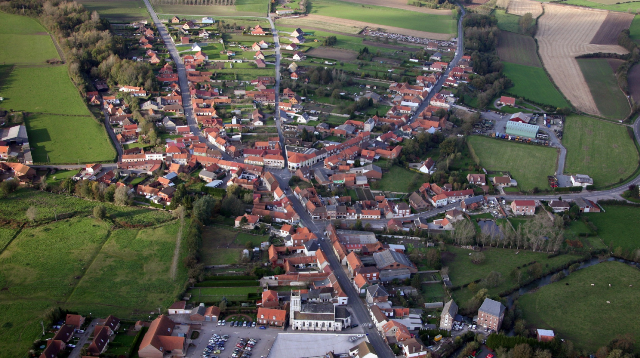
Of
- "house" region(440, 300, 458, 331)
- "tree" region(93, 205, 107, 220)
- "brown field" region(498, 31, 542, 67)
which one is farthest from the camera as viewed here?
"brown field" region(498, 31, 542, 67)

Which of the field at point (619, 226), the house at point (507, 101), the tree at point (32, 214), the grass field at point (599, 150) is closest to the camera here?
the tree at point (32, 214)

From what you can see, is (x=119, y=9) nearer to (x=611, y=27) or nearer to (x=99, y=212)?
(x=99, y=212)

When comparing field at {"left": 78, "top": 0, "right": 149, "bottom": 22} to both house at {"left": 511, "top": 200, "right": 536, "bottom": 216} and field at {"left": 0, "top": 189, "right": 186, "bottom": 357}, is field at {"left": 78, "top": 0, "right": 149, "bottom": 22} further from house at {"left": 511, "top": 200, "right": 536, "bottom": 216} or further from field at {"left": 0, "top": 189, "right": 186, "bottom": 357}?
house at {"left": 511, "top": 200, "right": 536, "bottom": 216}

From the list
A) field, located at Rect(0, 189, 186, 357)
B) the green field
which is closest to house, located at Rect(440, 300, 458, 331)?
field, located at Rect(0, 189, 186, 357)

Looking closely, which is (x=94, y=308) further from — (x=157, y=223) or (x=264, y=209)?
(x=264, y=209)

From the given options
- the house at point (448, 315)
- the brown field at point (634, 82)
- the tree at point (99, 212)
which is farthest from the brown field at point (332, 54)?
the house at point (448, 315)

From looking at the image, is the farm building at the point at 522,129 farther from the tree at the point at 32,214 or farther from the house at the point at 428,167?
the tree at the point at 32,214
